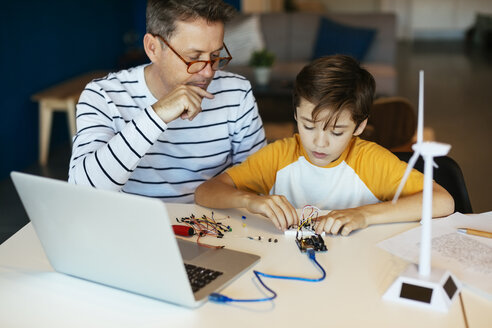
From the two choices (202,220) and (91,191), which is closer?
(91,191)

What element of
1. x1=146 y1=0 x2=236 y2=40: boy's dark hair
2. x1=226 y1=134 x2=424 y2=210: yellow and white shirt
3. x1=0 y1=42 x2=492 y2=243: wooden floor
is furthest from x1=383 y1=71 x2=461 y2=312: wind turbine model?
x1=0 y1=42 x2=492 y2=243: wooden floor

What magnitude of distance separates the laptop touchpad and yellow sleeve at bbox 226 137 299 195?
38 cm

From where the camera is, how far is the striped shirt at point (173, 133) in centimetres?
169

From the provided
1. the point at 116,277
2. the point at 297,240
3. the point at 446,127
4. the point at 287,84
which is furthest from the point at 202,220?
the point at 446,127

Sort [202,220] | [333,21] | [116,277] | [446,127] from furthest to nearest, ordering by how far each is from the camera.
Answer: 1. [333,21]
2. [446,127]
3. [202,220]
4. [116,277]

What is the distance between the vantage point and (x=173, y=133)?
1819mm

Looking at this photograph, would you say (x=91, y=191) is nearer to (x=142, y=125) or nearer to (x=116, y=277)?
(x=116, y=277)

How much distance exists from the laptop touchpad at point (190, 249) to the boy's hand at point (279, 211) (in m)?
0.18

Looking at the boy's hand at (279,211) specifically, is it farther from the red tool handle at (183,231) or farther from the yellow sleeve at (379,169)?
the yellow sleeve at (379,169)

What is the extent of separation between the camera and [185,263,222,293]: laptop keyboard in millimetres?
1110

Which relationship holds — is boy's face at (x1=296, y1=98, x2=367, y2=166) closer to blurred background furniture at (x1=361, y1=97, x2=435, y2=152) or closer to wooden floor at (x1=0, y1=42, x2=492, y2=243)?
blurred background furniture at (x1=361, y1=97, x2=435, y2=152)

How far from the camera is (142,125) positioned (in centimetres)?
151

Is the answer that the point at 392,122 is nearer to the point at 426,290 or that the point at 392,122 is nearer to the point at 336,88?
the point at 336,88

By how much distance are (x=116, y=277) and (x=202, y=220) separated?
0.38 m
